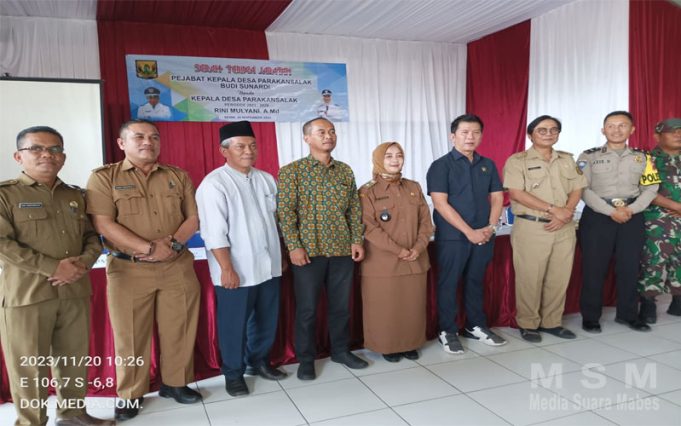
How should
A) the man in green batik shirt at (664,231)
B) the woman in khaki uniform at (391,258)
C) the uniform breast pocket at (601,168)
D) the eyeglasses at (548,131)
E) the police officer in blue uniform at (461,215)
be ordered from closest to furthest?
the woman in khaki uniform at (391,258) → the police officer in blue uniform at (461,215) → the eyeglasses at (548,131) → the uniform breast pocket at (601,168) → the man in green batik shirt at (664,231)

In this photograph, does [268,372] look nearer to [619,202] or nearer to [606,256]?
[606,256]

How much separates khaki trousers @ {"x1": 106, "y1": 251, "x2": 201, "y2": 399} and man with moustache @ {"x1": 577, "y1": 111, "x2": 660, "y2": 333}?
8.95 feet

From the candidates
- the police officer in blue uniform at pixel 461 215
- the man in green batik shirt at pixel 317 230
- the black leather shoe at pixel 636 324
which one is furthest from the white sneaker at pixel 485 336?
the black leather shoe at pixel 636 324

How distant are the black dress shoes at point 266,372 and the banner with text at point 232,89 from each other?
11.0 feet

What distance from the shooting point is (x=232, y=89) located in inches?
214

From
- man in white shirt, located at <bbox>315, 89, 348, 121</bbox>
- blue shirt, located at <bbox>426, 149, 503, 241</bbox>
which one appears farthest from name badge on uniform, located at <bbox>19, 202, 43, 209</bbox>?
man in white shirt, located at <bbox>315, 89, 348, 121</bbox>

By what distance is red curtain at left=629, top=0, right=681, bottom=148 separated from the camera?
4379 millimetres

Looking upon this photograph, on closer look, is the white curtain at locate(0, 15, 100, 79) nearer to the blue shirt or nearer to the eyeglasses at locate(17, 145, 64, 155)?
the eyeglasses at locate(17, 145, 64, 155)

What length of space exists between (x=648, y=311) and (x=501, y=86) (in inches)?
132

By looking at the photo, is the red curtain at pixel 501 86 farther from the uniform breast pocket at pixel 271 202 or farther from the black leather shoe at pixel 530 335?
the uniform breast pocket at pixel 271 202

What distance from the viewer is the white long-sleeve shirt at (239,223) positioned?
2.42 meters

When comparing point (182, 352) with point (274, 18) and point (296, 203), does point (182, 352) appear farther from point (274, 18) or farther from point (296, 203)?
point (274, 18)

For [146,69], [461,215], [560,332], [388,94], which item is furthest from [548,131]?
[146,69]

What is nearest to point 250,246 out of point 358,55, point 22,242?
point 22,242
